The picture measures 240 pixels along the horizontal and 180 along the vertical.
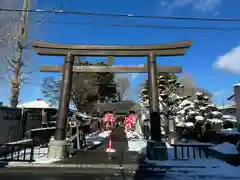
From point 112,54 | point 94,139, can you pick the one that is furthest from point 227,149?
point 94,139

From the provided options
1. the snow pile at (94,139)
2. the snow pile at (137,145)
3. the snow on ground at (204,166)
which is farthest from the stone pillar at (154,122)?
the snow pile at (94,139)

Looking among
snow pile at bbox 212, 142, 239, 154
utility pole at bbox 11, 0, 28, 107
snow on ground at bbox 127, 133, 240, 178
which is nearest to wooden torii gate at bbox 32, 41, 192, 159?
snow on ground at bbox 127, 133, 240, 178

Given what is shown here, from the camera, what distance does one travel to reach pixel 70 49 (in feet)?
39.2

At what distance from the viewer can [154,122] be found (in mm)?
11086

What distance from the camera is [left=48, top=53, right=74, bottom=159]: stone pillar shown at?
34.6 feet

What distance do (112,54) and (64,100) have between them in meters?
3.48

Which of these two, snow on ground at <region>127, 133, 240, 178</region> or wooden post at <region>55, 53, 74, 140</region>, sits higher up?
wooden post at <region>55, 53, 74, 140</region>

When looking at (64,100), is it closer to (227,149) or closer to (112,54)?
(112,54)

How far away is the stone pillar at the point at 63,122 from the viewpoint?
1055 centimetres

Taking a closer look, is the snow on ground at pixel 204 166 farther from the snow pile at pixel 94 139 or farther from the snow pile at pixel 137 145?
the snow pile at pixel 94 139

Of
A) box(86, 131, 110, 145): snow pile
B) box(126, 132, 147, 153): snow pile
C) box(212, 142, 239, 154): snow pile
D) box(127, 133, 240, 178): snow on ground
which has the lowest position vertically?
box(127, 133, 240, 178): snow on ground

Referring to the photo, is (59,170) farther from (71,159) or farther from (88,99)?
(88,99)

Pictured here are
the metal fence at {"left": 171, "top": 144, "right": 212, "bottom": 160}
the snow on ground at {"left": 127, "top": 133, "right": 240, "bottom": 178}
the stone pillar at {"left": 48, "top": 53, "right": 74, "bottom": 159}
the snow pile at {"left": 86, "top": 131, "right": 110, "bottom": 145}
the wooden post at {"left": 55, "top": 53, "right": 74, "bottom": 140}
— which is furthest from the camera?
the snow pile at {"left": 86, "top": 131, "right": 110, "bottom": 145}

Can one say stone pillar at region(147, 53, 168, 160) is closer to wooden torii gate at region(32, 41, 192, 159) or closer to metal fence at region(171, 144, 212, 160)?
wooden torii gate at region(32, 41, 192, 159)
